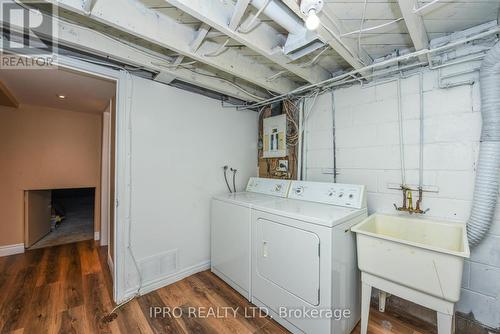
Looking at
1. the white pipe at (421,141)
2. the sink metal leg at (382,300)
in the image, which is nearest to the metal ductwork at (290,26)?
the white pipe at (421,141)

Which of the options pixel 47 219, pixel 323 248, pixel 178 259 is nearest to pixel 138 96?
pixel 178 259

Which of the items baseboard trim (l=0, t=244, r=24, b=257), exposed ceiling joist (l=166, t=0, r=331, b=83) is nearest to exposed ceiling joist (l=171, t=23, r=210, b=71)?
exposed ceiling joist (l=166, t=0, r=331, b=83)

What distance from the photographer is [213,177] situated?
2.62 metres

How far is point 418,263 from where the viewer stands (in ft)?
4.15

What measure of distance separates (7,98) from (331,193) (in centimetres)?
385

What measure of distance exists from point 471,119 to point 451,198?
0.59 m

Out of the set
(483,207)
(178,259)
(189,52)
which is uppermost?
(189,52)

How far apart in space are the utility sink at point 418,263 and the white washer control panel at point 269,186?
35.1 inches

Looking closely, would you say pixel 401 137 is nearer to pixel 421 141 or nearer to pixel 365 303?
pixel 421 141

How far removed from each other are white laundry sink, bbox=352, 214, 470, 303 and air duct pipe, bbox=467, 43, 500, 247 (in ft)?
0.40

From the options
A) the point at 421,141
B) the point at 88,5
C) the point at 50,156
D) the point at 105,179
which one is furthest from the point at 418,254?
the point at 50,156

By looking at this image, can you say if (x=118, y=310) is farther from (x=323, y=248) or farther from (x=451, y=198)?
(x=451, y=198)

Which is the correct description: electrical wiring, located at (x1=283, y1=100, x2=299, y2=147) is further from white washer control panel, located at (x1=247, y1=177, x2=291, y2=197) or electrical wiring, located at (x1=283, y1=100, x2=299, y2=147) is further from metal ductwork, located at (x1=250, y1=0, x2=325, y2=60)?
metal ductwork, located at (x1=250, y1=0, x2=325, y2=60)

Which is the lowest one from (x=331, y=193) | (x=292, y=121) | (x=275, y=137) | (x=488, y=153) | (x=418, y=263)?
(x=418, y=263)
